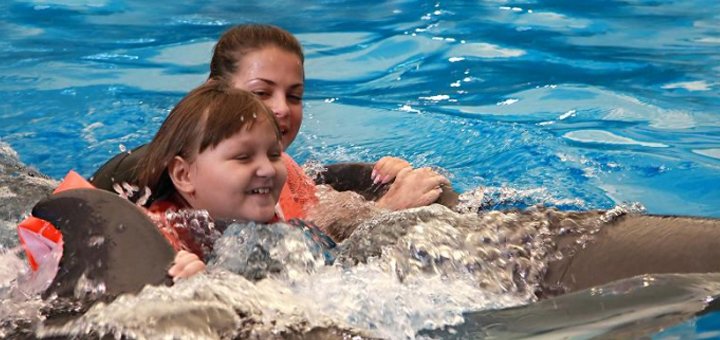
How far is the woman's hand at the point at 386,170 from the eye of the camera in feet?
14.3

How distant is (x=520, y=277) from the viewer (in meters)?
3.21

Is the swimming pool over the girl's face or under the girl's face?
under

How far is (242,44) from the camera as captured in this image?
4.17m

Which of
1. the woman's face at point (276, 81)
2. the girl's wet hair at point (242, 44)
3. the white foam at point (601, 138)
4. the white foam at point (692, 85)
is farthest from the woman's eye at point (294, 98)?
the white foam at point (692, 85)

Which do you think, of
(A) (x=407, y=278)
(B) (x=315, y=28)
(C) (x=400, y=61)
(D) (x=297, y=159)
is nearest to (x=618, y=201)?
(D) (x=297, y=159)

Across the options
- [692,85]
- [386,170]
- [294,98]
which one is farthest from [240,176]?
[692,85]

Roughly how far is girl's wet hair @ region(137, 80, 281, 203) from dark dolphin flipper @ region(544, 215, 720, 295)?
1045 millimetres

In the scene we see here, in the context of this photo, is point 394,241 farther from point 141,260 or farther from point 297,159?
point 297,159

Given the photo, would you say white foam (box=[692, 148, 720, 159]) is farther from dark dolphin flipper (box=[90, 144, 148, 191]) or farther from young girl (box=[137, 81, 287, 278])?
dark dolphin flipper (box=[90, 144, 148, 191])

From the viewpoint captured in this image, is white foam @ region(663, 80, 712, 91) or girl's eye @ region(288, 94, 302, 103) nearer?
girl's eye @ region(288, 94, 302, 103)

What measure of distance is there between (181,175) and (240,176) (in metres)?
0.23

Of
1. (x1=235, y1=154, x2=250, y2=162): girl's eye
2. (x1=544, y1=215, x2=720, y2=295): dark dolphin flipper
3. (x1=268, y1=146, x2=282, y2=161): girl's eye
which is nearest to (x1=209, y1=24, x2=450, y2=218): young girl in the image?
(x1=268, y1=146, x2=282, y2=161): girl's eye

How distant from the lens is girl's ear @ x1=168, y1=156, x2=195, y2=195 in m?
3.47

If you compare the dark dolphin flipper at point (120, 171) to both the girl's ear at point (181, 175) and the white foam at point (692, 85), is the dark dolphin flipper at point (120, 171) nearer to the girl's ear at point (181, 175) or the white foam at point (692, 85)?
the girl's ear at point (181, 175)
